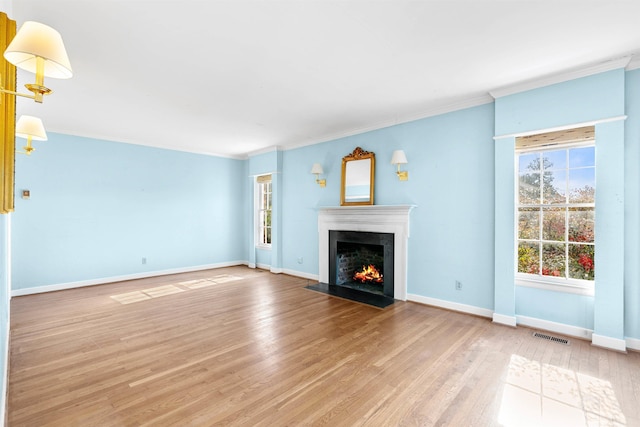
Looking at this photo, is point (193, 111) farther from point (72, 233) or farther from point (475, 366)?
point (475, 366)

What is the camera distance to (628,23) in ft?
7.52

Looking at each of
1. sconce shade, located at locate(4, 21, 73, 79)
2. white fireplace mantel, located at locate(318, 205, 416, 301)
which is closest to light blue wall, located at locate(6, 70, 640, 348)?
white fireplace mantel, located at locate(318, 205, 416, 301)

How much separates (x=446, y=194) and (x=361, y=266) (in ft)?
6.79

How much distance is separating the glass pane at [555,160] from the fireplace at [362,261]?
6.96 ft

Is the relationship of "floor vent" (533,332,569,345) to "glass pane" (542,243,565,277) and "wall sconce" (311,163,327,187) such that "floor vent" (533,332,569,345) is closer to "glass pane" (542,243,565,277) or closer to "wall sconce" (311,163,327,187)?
"glass pane" (542,243,565,277)

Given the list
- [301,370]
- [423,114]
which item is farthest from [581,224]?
[301,370]

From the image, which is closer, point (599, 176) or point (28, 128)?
point (28, 128)

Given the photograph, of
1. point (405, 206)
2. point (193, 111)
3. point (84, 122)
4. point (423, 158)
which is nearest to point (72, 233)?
point (84, 122)

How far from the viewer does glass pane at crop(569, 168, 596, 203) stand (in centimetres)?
317

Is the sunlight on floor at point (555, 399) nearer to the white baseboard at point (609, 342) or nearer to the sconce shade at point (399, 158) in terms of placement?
the white baseboard at point (609, 342)

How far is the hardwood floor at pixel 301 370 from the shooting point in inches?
76.5

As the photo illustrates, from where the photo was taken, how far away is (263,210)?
7.23m

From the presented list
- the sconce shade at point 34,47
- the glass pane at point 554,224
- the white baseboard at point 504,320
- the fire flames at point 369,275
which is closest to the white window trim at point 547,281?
the glass pane at point 554,224

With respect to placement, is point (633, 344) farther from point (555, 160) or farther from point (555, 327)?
point (555, 160)
